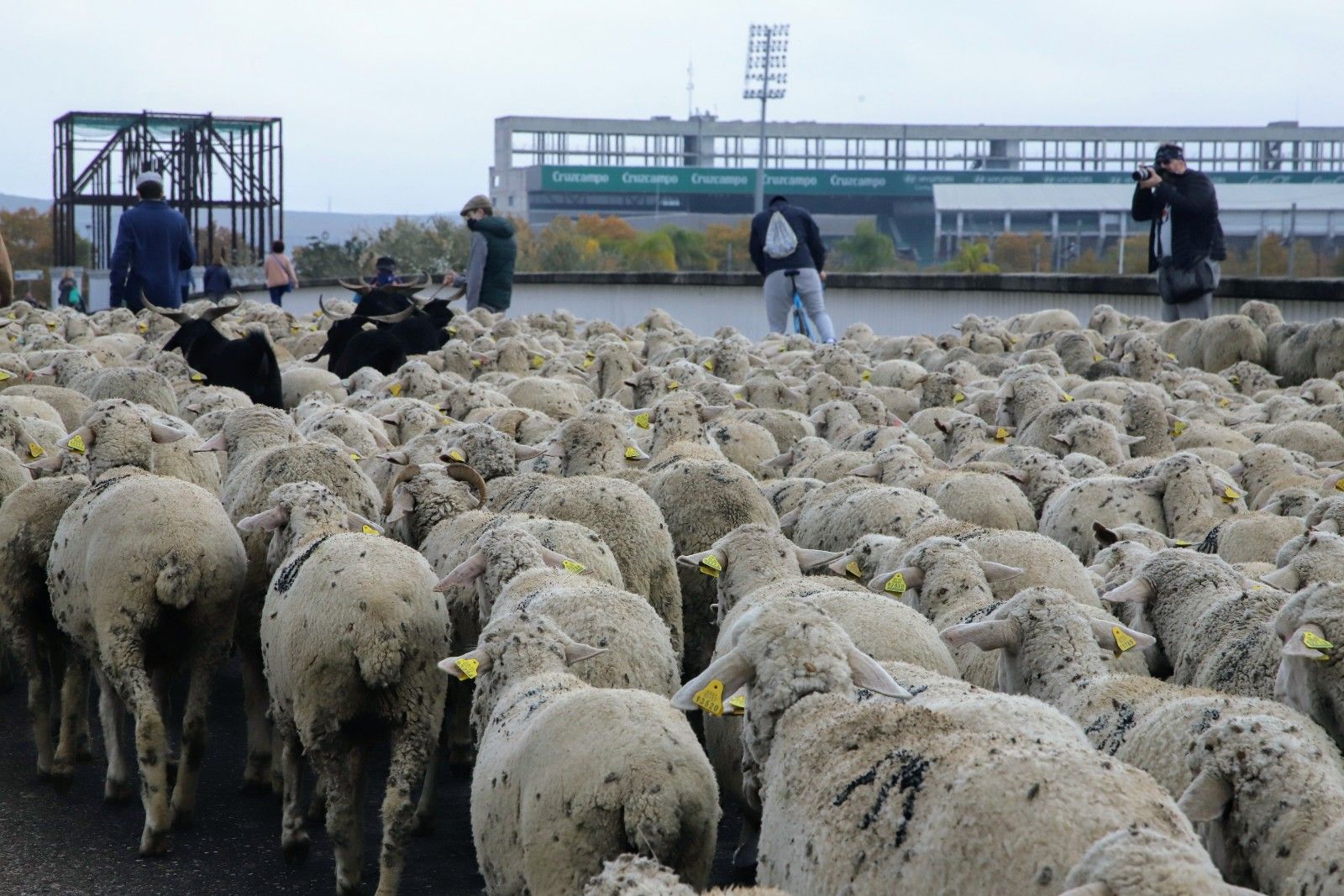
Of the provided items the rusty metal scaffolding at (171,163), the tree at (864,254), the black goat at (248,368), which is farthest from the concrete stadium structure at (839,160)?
the black goat at (248,368)

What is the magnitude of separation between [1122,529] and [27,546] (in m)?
4.27

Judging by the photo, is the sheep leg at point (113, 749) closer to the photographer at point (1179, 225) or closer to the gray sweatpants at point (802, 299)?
the photographer at point (1179, 225)

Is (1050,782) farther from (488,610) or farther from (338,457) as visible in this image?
(338,457)

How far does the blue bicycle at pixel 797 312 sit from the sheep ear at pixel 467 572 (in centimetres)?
1236

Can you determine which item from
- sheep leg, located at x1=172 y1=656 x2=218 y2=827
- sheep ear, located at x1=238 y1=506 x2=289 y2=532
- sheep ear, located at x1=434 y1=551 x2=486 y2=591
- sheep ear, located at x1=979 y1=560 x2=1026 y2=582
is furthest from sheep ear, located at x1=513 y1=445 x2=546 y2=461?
sheep ear, located at x1=979 y1=560 x2=1026 y2=582

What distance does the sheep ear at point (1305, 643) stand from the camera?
3650 millimetres

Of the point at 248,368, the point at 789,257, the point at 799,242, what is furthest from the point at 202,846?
the point at 789,257

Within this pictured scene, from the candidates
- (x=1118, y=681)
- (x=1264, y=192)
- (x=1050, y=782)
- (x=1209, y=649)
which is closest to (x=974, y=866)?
(x=1050, y=782)

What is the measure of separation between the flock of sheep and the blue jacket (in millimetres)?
6224

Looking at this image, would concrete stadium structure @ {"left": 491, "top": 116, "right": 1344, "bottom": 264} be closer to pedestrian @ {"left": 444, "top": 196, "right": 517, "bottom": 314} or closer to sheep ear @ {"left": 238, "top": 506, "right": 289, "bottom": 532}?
pedestrian @ {"left": 444, "top": 196, "right": 517, "bottom": 314}

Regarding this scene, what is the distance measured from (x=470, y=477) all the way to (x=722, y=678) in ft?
8.54

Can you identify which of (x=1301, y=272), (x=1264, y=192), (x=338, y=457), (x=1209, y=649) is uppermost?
(x=1264, y=192)

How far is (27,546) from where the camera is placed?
5332 mm

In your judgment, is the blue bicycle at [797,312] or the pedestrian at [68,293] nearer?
the blue bicycle at [797,312]
